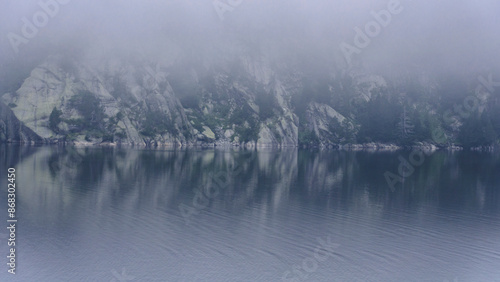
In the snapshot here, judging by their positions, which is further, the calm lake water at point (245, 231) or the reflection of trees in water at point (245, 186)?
the reflection of trees in water at point (245, 186)

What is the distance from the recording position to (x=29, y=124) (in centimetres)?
16750

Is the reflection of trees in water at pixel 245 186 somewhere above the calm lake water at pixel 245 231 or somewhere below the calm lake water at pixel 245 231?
above

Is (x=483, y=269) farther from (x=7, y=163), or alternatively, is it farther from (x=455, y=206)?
(x=7, y=163)

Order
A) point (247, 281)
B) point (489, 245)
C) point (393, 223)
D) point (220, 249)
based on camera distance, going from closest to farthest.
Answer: point (247, 281), point (220, 249), point (489, 245), point (393, 223)

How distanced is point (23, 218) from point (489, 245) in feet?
132

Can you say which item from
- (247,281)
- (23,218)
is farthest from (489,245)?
(23,218)

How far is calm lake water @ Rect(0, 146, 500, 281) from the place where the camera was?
30.3 metres

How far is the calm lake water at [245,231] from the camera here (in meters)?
30.3

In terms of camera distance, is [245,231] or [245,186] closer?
[245,231]

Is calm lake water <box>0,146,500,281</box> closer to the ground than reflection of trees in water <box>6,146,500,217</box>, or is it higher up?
closer to the ground

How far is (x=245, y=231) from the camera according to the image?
39.8 metres

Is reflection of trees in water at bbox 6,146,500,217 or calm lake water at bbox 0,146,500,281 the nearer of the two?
calm lake water at bbox 0,146,500,281

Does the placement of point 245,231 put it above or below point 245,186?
below

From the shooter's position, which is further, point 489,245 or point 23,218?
point 23,218
